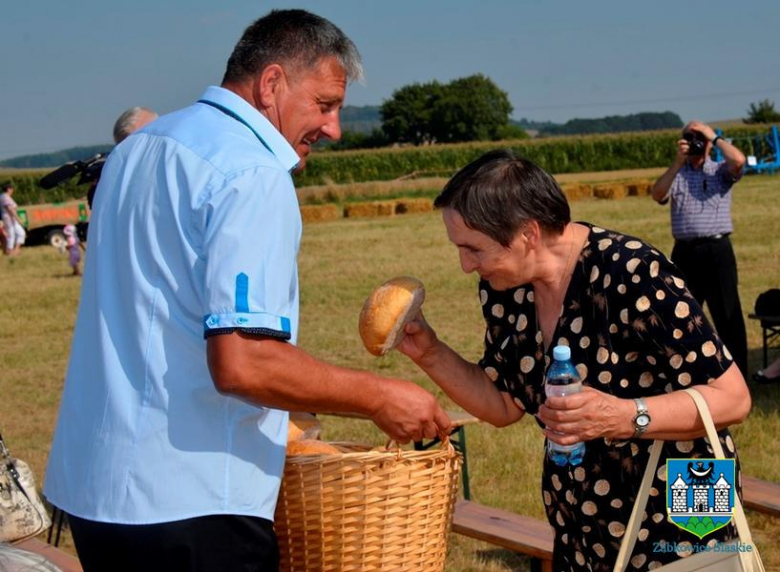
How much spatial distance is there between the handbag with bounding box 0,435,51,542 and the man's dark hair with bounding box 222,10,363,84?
1697mm

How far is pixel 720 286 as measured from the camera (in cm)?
824

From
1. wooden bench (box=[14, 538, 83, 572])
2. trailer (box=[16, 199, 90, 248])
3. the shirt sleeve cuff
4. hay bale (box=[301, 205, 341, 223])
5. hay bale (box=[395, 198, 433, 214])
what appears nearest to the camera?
the shirt sleeve cuff

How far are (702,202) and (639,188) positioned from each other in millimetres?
25050

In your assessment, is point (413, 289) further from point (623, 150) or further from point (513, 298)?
point (623, 150)

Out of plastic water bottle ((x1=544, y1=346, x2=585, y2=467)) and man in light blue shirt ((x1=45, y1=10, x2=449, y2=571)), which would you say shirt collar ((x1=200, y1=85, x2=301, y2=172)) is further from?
plastic water bottle ((x1=544, y1=346, x2=585, y2=467))

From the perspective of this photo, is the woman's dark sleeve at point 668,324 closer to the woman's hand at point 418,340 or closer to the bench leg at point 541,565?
the woman's hand at point 418,340

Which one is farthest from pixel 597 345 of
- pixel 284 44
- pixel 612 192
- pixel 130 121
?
pixel 612 192

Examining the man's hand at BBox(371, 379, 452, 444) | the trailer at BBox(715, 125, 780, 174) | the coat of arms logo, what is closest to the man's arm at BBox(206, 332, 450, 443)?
the man's hand at BBox(371, 379, 452, 444)

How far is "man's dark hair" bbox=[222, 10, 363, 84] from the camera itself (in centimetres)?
240

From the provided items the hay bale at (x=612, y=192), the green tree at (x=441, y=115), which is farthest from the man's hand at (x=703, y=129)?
the green tree at (x=441, y=115)

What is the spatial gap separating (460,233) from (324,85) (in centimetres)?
51

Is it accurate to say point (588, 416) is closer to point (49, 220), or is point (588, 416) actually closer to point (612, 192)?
point (49, 220)

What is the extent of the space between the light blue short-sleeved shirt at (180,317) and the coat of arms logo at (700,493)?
102 cm

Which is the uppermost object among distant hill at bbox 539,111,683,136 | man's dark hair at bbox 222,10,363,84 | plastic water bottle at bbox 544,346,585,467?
distant hill at bbox 539,111,683,136
